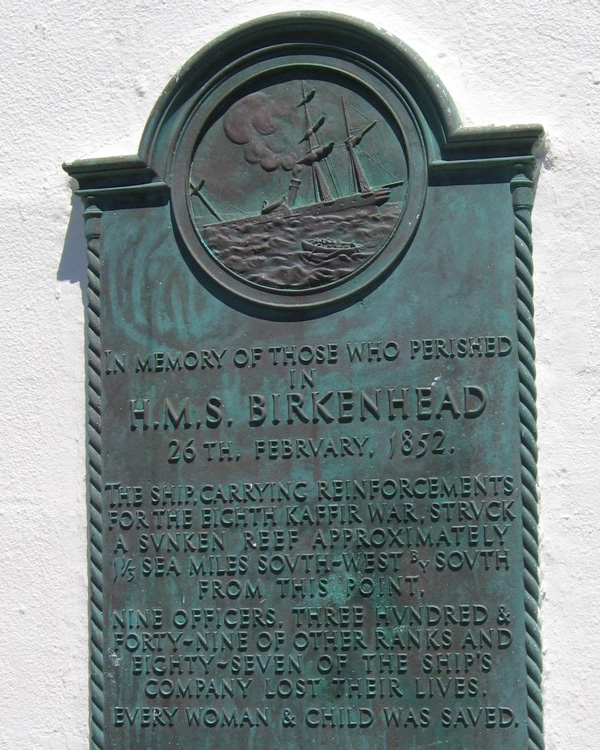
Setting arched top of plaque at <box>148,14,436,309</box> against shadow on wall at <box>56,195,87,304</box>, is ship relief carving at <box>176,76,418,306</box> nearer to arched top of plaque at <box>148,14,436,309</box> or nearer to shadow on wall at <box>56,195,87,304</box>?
arched top of plaque at <box>148,14,436,309</box>

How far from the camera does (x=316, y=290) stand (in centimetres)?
408

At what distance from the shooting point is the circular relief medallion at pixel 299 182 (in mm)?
4078

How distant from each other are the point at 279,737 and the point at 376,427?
3.72 ft

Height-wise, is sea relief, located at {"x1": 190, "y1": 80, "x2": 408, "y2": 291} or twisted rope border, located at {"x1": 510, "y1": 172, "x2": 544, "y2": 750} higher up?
sea relief, located at {"x1": 190, "y1": 80, "x2": 408, "y2": 291}

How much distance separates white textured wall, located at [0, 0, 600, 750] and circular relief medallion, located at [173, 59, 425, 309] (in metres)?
0.28

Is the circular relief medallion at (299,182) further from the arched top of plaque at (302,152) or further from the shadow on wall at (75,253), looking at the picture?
the shadow on wall at (75,253)

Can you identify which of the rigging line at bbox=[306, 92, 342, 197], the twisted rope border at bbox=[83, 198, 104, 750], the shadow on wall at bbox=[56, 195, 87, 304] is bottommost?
the twisted rope border at bbox=[83, 198, 104, 750]

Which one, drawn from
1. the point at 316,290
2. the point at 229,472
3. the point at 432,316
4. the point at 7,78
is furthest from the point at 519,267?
the point at 7,78

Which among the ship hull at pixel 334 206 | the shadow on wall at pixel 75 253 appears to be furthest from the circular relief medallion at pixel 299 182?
the shadow on wall at pixel 75 253

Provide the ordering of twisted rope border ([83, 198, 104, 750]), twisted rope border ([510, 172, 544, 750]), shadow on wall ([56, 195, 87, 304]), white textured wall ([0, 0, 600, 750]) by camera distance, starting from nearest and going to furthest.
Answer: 1. twisted rope border ([510, 172, 544, 750])
2. white textured wall ([0, 0, 600, 750])
3. twisted rope border ([83, 198, 104, 750])
4. shadow on wall ([56, 195, 87, 304])

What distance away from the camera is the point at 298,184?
4.15 m

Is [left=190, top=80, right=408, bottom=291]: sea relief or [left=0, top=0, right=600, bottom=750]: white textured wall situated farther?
[left=190, top=80, right=408, bottom=291]: sea relief

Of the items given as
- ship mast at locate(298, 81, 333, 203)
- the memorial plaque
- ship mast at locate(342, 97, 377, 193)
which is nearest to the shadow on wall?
the memorial plaque

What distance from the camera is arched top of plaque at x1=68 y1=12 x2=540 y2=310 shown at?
4.07 meters
